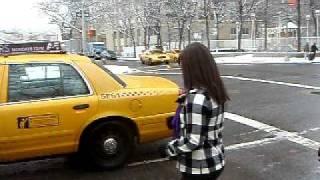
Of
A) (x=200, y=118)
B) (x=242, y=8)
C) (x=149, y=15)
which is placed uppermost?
(x=149, y=15)

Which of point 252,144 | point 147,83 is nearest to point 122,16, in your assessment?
point 252,144

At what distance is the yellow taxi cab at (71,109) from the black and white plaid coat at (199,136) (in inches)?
117

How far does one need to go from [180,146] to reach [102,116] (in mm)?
3119

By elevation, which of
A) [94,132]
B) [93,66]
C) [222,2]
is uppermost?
[222,2]

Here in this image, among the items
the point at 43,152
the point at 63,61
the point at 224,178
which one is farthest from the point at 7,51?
the point at 224,178

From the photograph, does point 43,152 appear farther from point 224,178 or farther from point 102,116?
point 224,178

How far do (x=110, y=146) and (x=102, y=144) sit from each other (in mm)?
101

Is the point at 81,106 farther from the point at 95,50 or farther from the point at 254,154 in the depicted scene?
the point at 95,50

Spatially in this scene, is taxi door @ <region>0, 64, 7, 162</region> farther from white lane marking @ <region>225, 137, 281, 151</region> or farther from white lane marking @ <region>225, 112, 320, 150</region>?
white lane marking @ <region>225, 112, 320, 150</region>

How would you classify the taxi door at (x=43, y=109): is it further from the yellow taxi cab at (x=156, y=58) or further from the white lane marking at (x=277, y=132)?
the yellow taxi cab at (x=156, y=58)

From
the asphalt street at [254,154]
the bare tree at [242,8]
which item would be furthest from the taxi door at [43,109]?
the bare tree at [242,8]

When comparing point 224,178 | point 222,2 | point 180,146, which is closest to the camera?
point 180,146

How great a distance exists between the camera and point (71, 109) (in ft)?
20.4

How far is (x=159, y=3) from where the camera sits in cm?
6225
